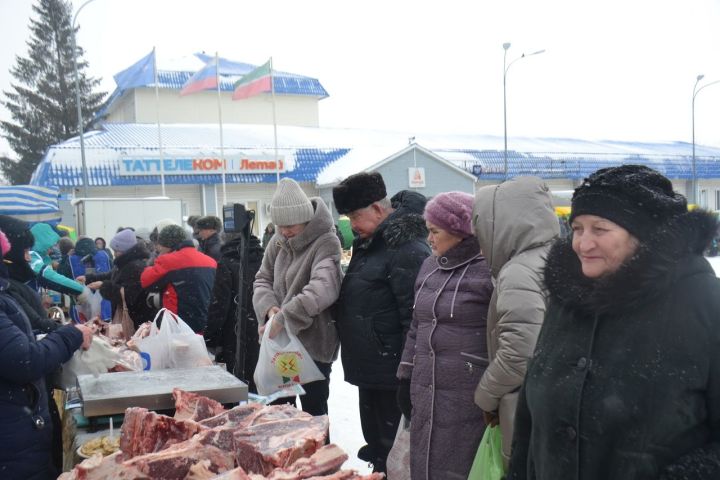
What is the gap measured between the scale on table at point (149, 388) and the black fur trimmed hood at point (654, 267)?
191cm

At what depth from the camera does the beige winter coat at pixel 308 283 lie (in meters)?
3.93

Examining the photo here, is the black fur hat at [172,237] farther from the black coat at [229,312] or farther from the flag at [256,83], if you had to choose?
the flag at [256,83]

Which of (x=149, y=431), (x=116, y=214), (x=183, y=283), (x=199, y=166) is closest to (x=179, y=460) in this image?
(x=149, y=431)

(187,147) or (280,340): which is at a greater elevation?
(187,147)

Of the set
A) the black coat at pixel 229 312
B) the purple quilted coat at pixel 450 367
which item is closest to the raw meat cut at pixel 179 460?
the purple quilted coat at pixel 450 367

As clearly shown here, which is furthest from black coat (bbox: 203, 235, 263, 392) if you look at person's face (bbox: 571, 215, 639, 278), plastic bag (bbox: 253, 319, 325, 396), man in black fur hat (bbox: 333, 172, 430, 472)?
person's face (bbox: 571, 215, 639, 278)

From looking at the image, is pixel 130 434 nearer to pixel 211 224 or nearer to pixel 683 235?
pixel 683 235

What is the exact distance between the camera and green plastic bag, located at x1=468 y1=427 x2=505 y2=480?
2.49 m

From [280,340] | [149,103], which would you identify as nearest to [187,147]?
[149,103]

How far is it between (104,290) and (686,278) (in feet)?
20.1

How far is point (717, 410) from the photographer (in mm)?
1589

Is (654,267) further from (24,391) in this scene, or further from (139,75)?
(139,75)

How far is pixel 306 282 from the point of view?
4.25 metres

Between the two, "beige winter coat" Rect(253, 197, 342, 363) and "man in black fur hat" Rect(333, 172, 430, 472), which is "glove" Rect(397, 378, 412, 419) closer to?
"man in black fur hat" Rect(333, 172, 430, 472)
